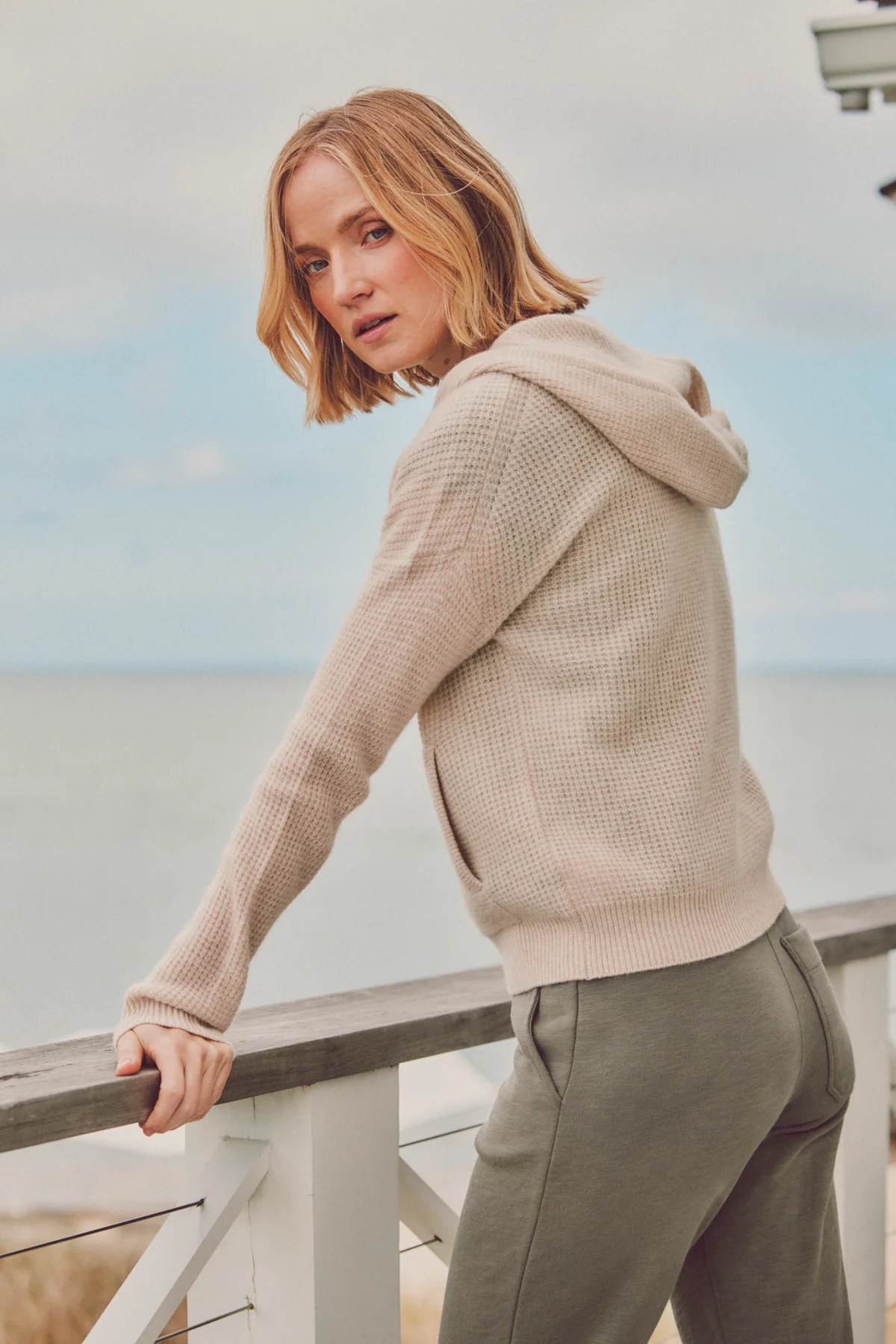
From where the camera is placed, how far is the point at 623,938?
869 millimetres

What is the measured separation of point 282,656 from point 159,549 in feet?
33.0

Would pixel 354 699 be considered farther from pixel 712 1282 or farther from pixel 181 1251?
pixel 712 1282

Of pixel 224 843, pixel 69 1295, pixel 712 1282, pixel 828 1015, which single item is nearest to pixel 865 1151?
pixel 712 1282

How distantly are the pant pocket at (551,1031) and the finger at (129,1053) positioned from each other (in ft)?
0.86

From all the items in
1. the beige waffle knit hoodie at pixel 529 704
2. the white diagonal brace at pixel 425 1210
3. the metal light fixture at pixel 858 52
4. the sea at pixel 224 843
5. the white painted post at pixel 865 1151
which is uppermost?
the metal light fixture at pixel 858 52

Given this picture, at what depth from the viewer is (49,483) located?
1930 inches

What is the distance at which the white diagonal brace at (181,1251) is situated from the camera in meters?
0.97

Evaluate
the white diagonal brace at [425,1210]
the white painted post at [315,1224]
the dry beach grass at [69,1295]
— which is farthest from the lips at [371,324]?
the dry beach grass at [69,1295]

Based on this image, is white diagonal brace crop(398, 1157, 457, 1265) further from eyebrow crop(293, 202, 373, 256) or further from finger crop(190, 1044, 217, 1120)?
eyebrow crop(293, 202, 373, 256)

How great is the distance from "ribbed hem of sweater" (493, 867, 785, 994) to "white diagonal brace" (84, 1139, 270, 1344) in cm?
31

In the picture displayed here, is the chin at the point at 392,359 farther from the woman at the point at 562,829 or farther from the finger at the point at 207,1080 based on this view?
the finger at the point at 207,1080

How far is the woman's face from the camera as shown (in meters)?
1.05

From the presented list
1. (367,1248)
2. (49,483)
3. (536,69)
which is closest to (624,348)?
(367,1248)

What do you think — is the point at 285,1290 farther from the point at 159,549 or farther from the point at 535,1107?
the point at 159,549
